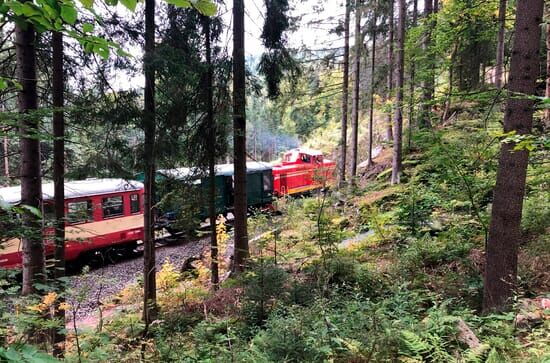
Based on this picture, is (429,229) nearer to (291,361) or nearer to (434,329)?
(434,329)

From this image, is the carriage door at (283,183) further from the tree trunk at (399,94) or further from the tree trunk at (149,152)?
the tree trunk at (149,152)

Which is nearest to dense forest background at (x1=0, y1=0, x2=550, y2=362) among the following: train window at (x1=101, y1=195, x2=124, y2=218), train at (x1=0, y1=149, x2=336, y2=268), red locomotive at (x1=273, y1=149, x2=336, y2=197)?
train at (x1=0, y1=149, x2=336, y2=268)

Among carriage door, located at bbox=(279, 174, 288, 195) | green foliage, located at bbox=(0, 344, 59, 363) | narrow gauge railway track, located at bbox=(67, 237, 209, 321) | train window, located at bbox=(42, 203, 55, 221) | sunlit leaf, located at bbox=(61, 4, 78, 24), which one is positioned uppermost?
sunlit leaf, located at bbox=(61, 4, 78, 24)

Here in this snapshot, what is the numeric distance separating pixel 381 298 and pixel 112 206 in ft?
29.7

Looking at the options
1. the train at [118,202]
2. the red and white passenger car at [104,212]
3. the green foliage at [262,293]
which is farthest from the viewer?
the red and white passenger car at [104,212]

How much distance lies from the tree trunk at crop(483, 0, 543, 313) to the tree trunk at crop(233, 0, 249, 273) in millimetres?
4198

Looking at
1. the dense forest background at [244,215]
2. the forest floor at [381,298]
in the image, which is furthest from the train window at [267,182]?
the forest floor at [381,298]

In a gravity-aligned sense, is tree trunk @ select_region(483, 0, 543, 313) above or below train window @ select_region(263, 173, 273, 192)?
above

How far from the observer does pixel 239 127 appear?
291 inches

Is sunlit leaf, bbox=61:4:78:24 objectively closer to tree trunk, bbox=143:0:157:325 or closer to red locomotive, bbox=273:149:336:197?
tree trunk, bbox=143:0:157:325

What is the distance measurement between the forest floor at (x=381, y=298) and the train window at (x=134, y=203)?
344 centimetres

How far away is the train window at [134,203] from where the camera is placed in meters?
11.8

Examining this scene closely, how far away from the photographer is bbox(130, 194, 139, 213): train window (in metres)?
11.8

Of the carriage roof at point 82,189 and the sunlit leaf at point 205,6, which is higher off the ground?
the sunlit leaf at point 205,6
